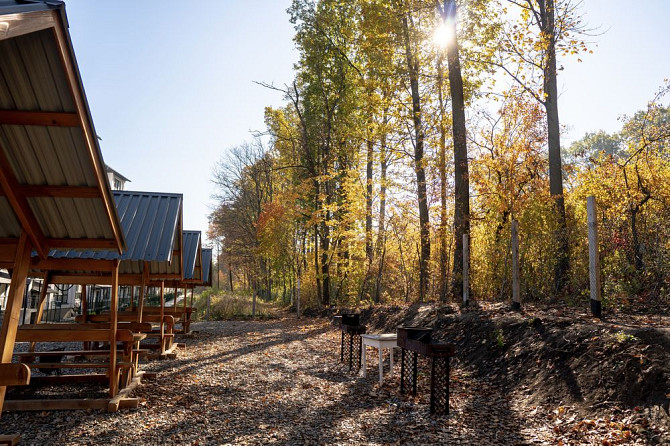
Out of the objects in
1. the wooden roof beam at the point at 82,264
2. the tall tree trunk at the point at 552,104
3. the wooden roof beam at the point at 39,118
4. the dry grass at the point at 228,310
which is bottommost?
the dry grass at the point at 228,310

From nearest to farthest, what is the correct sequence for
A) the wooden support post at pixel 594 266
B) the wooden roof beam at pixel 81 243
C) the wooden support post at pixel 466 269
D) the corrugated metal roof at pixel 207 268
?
the wooden roof beam at pixel 81 243
the wooden support post at pixel 594 266
the wooden support post at pixel 466 269
the corrugated metal roof at pixel 207 268

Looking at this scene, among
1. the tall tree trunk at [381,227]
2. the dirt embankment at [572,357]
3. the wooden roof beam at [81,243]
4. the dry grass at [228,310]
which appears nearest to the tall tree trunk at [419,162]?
the tall tree trunk at [381,227]

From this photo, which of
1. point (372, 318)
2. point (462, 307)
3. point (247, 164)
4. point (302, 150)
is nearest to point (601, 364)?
point (462, 307)

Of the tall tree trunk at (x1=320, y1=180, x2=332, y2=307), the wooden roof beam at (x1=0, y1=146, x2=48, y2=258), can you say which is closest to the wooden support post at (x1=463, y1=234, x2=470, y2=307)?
the wooden roof beam at (x1=0, y1=146, x2=48, y2=258)

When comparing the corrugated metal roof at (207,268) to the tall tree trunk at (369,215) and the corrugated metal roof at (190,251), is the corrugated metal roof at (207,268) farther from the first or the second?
the tall tree trunk at (369,215)

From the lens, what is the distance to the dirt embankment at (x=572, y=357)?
5.02 m

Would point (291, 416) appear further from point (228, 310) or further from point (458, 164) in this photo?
point (228, 310)

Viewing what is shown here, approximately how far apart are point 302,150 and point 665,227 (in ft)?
61.9

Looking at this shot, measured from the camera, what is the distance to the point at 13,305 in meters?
4.45

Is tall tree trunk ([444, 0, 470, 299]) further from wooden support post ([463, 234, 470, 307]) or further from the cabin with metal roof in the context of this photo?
the cabin with metal roof

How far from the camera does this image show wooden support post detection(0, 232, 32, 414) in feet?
14.2

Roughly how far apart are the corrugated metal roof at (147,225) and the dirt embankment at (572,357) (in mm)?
5541

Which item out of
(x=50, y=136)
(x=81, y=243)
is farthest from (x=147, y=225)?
(x=50, y=136)

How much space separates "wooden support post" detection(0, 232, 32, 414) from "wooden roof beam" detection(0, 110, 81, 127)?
4.40 ft
